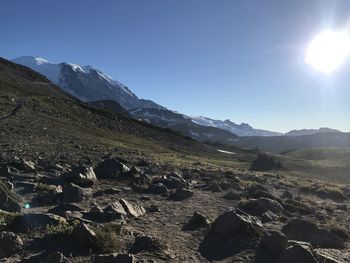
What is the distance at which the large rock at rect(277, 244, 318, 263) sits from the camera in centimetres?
970

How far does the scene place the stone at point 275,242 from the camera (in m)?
11.0

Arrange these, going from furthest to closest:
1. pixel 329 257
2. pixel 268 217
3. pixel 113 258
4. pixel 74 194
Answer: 1. pixel 74 194
2. pixel 268 217
3. pixel 329 257
4. pixel 113 258

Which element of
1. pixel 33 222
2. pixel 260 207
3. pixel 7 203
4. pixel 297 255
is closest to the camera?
pixel 297 255

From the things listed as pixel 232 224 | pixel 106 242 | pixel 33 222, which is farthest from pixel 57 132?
pixel 106 242

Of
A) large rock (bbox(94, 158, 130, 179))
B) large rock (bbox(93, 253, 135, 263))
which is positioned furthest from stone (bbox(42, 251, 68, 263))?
large rock (bbox(94, 158, 130, 179))

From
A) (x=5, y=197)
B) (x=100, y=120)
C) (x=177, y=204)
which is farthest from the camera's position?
(x=100, y=120)

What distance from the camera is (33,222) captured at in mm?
12031

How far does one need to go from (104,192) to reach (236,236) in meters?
8.37

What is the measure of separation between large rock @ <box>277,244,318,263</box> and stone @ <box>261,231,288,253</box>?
2.44ft

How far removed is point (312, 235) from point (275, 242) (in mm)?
2220

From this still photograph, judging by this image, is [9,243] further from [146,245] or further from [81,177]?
[81,177]

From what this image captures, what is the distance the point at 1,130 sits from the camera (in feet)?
147

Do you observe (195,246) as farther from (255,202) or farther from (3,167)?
(3,167)

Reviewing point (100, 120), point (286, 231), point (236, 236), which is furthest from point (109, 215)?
point (100, 120)
